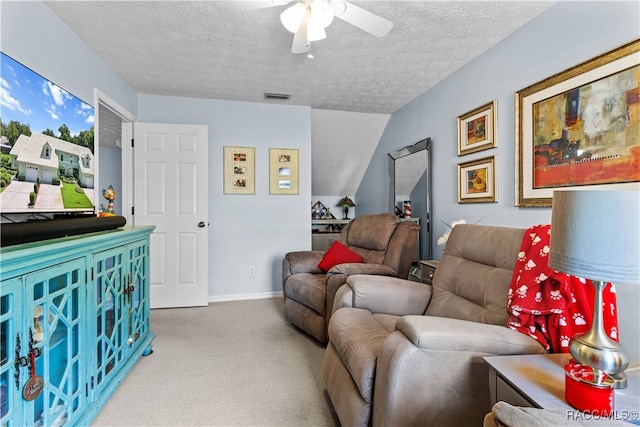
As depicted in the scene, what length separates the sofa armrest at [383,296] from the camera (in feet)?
6.06

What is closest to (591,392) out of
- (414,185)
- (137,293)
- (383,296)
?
(383,296)

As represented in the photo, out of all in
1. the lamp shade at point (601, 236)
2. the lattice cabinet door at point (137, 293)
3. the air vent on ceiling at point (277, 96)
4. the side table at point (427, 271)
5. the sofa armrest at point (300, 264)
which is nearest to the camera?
the lamp shade at point (601, 236)

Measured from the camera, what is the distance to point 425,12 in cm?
193

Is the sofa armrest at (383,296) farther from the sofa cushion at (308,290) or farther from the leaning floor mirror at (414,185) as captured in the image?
the leaning floor mirror at (414,185)

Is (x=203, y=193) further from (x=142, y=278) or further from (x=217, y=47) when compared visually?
(x=217, y=47)

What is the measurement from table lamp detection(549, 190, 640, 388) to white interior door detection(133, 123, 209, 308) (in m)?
3.21

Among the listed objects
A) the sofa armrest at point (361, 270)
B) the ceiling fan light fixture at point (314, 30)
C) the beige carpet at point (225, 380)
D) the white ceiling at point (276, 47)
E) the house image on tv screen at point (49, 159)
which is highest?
the white ceiling at point (276, 47)

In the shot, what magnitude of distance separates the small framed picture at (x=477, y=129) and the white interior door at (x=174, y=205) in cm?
260

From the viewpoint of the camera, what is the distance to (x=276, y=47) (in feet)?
7.82

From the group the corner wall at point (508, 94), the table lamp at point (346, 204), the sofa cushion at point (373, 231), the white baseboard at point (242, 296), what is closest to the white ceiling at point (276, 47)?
the corner wall at point (508, 94)

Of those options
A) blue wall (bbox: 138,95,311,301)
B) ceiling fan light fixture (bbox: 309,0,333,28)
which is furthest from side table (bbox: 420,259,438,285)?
ceiling fan light fixture (bbox: 309,0,333,28)

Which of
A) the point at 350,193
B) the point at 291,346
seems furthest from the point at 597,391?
the point at 350,193

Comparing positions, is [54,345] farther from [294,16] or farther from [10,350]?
[294,16]

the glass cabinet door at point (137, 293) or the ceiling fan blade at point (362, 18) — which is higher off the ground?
the ceiling fan blade at point (362, 18)
